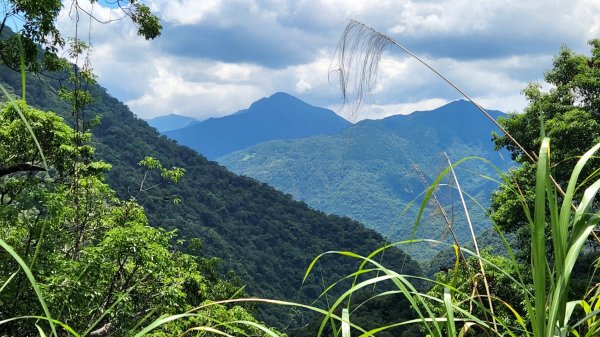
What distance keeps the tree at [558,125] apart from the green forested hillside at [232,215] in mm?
28642

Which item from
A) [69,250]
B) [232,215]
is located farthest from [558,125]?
[232,215]

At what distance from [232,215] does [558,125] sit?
162 feet

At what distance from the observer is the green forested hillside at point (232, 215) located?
146 feet

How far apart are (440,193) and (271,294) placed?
4147 centimetres

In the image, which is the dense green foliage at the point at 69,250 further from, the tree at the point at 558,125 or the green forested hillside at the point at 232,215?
the green forested hillside at the point at 232,215

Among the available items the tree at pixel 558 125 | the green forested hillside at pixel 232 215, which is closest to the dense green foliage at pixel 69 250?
the tree at pixel 558 125

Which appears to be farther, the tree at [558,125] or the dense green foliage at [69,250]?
the tree at [558,125]

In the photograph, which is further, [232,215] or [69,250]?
[232,215]

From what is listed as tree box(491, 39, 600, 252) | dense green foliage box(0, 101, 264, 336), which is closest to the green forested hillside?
tree box(491, 39, 600, 252)

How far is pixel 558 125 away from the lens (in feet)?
37.8

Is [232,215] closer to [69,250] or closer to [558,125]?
[558,125]

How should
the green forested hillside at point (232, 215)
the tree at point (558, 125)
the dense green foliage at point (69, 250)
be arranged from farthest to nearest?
the green forested hillside at point (232, 215) < the tree at point (558, 125) < the dense green foliage at point (69, 250)

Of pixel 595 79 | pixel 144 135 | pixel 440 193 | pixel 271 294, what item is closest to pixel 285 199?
pixel 144 135

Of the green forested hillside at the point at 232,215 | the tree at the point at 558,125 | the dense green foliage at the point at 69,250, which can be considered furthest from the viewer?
the green forested hillside at the point at 232,215
